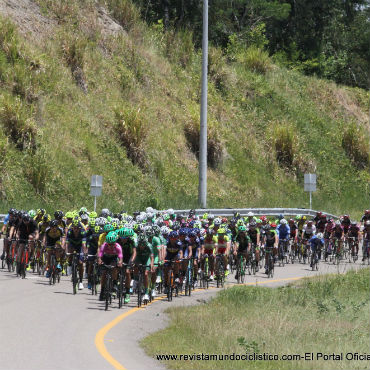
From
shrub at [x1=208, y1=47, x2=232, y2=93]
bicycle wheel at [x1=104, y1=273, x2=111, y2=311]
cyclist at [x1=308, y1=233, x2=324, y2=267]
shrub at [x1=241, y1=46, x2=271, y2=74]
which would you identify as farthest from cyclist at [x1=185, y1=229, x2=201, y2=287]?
shrub at [x1=241, y1=46, x2=271, y2=74]

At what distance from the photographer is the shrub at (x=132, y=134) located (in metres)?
41.0

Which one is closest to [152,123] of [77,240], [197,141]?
[197,141]

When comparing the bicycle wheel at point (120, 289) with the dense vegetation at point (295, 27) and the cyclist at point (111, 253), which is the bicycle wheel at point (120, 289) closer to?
the cyclist at point (111, 253)

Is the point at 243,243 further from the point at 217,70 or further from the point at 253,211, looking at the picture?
the point at 217,70

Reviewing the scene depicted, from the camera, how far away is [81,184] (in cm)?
3612

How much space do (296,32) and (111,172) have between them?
29351 millimetres

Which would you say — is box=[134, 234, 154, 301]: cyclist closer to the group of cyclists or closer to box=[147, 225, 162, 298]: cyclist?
the group of cyclists

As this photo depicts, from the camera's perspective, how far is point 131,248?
17344mm

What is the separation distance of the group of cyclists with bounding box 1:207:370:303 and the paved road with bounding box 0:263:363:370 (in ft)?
1.77

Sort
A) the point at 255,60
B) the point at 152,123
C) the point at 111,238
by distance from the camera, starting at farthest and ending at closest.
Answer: the point at 255,60 → the point at 152,123 → the point at 111,238

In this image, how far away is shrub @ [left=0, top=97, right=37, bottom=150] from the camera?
3538 centimetres

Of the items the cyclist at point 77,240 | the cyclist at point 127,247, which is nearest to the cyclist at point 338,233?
the cyclist at point 77,240

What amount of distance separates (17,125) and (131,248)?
19.5 meters

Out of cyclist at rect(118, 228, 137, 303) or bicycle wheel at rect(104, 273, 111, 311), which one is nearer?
bicycle wheel at rect(104, 273, 111, 311)
